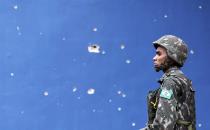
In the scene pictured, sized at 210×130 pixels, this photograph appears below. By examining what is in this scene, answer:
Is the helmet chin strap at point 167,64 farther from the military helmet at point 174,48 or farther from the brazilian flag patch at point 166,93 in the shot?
the brazilian flag patch at point 166,93

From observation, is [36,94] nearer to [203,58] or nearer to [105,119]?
[105,119]

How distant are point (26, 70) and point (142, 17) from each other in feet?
3.21

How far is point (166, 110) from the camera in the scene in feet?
10.4

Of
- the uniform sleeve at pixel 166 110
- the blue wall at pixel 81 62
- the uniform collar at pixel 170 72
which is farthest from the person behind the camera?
the blue wall at pixel 81 62

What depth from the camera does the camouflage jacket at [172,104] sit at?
3178mm

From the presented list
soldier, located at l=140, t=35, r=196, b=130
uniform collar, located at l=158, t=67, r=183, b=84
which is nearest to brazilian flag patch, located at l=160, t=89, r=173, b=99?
soldier, located at l=140, t=35, r=196, b=130

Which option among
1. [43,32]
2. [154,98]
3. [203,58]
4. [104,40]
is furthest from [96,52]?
[154,98]

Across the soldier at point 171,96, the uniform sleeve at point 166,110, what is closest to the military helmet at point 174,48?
the soldier at point 171,96

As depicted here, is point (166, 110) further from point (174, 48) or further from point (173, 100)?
point (174, 48)

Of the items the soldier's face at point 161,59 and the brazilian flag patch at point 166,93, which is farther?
the soldier's face at point 161,59

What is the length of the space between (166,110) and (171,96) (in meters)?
0.08

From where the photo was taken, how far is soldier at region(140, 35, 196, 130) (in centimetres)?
318

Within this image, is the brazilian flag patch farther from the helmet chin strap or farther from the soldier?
the helmet chin strap

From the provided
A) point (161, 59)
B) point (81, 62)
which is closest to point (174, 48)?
point (161, 59)
